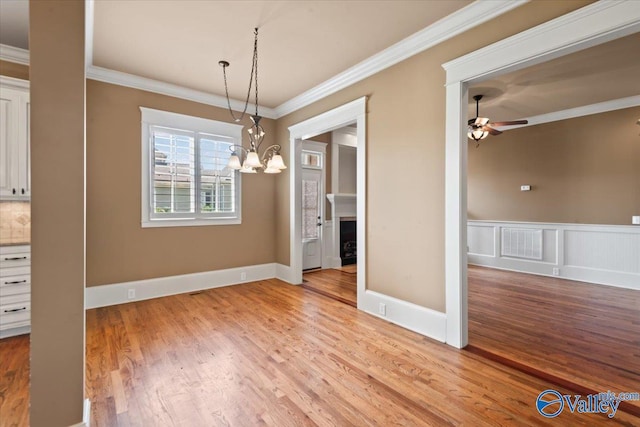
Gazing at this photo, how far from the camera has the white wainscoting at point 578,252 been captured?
16.3 ft

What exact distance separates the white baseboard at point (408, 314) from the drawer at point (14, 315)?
11.9ft

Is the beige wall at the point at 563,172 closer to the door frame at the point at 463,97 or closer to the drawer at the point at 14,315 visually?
the door frame at the point at 463,97

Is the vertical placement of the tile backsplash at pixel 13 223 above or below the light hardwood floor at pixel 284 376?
above

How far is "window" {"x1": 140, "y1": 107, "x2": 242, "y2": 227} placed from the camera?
4.35 m

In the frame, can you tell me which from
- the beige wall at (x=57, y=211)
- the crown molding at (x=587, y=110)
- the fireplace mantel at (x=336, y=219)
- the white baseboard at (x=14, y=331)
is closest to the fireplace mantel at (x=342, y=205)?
the fireplace mantel at (x=336, y=219)

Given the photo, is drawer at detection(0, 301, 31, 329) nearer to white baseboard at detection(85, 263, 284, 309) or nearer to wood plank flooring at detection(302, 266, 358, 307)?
white baseboard at detection(85, 263, 284, 309)

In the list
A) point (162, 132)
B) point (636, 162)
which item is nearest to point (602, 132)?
point (636, 162)

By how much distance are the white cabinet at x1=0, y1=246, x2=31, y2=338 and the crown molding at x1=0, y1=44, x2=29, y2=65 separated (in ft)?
6.87

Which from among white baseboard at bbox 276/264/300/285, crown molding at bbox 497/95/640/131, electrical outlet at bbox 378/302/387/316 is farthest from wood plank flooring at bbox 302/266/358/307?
crown molding at bbox 497/95/640/131

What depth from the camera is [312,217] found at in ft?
21.2

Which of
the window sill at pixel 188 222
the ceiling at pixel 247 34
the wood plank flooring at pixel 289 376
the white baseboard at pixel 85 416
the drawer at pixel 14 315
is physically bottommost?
the wood plank flooring at pixel 289 376

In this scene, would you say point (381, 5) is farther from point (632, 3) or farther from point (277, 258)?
point (277, 258)

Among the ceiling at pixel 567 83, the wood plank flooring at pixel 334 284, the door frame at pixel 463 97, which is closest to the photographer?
the door frame at pixel 463 97

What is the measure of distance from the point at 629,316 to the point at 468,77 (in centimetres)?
359
